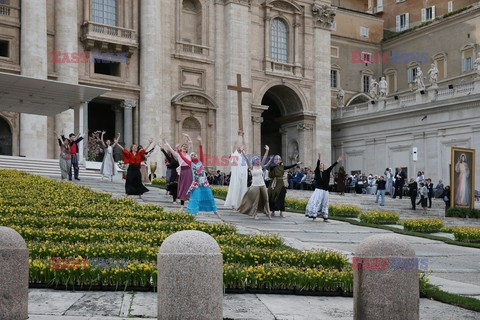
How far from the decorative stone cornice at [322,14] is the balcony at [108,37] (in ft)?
56.5

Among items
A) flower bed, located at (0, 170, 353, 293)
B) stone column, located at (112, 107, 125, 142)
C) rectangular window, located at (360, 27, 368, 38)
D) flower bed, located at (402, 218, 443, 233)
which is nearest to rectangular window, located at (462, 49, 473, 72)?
rectangular window, located at (360, 27, 368, 38)

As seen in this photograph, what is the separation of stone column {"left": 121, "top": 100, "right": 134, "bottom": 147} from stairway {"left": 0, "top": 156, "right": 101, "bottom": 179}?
1066 centimetres

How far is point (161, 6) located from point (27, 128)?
13263 mm

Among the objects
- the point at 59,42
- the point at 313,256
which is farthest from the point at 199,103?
the point at 313,256

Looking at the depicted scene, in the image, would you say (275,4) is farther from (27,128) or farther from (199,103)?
(27,128)

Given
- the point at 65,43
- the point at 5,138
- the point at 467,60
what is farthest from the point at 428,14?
the point at 5,138

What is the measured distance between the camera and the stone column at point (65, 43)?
131 ft

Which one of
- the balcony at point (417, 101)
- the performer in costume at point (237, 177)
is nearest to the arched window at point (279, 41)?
the balcony at point (417, 101)

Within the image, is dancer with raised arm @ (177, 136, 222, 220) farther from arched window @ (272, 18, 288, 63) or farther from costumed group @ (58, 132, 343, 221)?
arched window @ (272, 18, 288, 63)

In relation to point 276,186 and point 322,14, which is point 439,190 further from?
point 276,186

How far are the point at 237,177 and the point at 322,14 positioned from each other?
35.4 metres

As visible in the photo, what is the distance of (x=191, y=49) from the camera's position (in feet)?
152

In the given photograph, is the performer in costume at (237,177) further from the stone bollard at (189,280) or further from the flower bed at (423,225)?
the stone bollard at (189,280)

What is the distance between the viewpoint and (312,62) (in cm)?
5297
